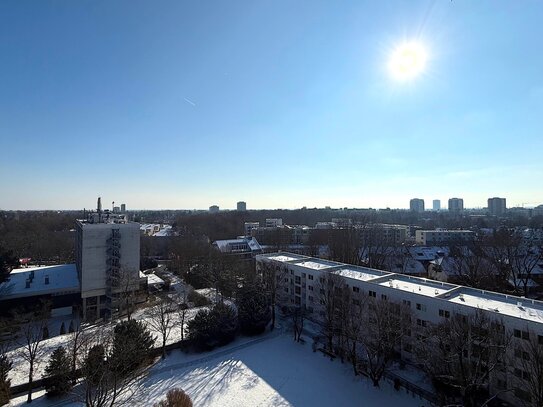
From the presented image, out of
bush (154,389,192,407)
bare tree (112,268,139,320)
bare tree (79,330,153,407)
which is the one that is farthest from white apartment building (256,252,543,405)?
bare tree (79,330,153,407)

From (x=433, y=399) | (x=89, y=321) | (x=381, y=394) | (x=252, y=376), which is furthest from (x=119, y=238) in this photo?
(x=433, y=399)

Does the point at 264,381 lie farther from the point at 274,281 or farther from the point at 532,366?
the point at 532,366

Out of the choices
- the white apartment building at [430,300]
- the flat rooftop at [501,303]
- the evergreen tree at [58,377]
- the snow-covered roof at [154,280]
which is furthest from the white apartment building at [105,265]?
the flat rooftop at [501,303]

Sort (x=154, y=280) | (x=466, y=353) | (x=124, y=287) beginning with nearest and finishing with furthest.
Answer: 1. (x=466, y=353)
2. (x=124, y=287)
3. (x=154, y=280)

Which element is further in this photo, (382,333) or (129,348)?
(129,348)

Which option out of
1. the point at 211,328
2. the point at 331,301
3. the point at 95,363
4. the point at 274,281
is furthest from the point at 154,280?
the point at 331,301

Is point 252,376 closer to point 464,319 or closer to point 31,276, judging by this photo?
point 464,319
